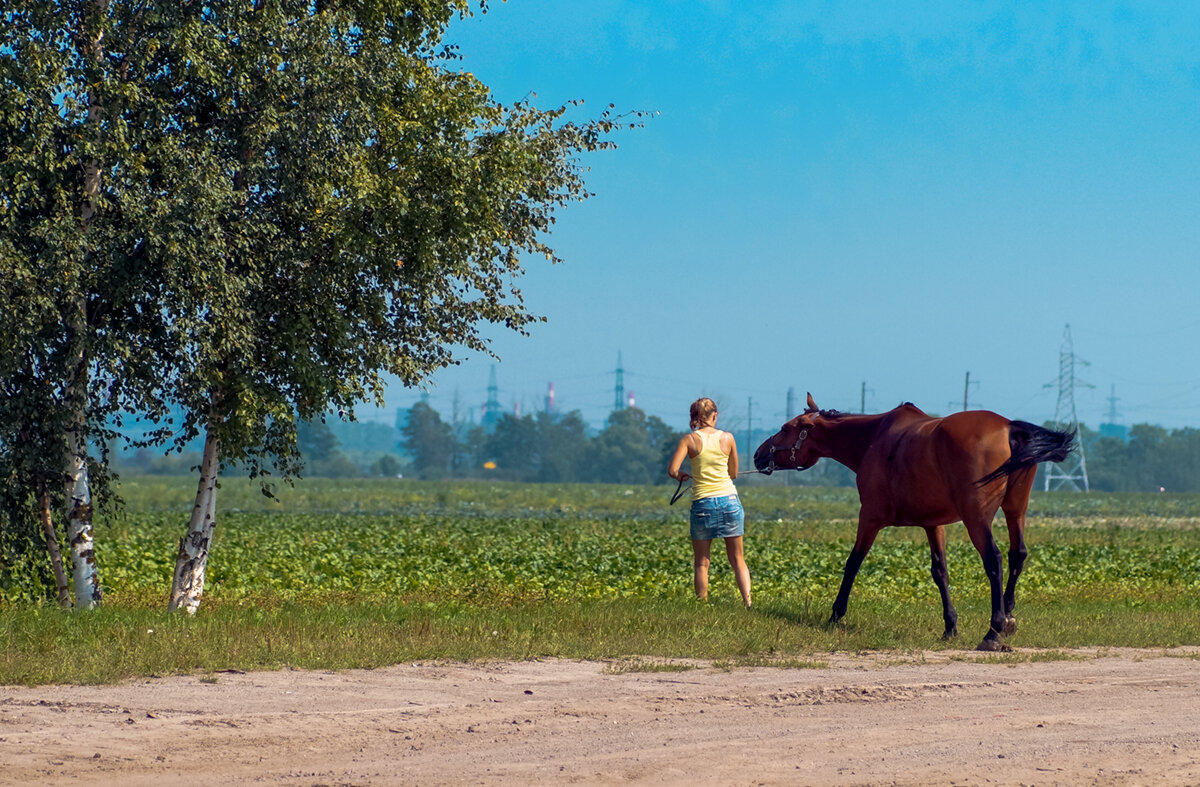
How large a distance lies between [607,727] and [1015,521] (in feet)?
19.1

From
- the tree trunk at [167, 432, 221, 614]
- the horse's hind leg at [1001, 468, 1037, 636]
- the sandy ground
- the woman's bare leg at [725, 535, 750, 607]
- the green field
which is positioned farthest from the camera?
the tree trunk at [167, 432, 221, 614]

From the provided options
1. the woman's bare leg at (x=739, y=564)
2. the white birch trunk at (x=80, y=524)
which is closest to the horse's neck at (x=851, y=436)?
the woman's bare leg at (x=739, y=564)

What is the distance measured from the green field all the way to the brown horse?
73 centimetres

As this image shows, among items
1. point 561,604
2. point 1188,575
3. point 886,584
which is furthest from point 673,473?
point 1188,575

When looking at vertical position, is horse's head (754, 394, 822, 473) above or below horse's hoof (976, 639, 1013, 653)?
above

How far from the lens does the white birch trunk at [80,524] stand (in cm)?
1392

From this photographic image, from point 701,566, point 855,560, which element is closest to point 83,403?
point 701,566

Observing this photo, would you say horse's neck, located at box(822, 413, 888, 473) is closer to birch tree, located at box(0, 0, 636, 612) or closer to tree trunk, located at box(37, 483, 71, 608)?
birch tree, located at box(0, 0, 636, 612)

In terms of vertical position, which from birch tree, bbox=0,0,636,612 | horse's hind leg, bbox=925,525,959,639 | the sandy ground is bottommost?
the sandy ground

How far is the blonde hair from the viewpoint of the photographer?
43.1 feet

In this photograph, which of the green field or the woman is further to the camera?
the woman

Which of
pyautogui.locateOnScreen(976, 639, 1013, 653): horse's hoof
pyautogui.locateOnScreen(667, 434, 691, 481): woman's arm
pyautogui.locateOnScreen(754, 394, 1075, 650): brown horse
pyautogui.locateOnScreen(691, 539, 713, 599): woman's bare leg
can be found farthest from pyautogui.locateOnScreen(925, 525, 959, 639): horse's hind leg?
pyautogui.locateOnScreen(667, 434, 691, 481): woman's arm

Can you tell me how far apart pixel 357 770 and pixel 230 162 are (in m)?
8.01

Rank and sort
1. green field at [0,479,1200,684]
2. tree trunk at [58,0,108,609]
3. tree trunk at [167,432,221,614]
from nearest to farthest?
green field at [0,479,1200,684]
tree trunk at [58,0,108,609]
tree trunk at [167,432,221,614]
